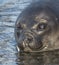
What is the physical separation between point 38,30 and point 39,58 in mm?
500

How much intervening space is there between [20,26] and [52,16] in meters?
0.59

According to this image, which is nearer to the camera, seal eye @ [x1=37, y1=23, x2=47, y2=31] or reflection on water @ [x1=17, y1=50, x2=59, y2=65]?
reflection on water @ [x1=17, y1=50, x2=59, y2=65]

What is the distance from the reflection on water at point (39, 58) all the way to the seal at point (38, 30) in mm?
86

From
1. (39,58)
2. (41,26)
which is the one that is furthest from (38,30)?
(39,58)

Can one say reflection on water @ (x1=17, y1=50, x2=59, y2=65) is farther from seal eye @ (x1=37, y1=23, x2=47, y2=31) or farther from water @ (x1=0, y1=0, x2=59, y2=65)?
seal eye @ (x1=37, y1=23, x2=47, y2=31)

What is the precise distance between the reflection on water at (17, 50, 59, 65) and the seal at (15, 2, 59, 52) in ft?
0.28

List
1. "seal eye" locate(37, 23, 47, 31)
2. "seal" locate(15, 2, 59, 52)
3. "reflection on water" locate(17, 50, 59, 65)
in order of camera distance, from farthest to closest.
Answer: "seal eye" locate(37, 23, 47, 31) → "seal" locate(15, 2, 59, 52) → "reflection on water" locate(17, 50, 59, 65)

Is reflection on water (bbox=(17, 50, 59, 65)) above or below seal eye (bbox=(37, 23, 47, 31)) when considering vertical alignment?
below

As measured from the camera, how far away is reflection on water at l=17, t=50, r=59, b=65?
228 inches

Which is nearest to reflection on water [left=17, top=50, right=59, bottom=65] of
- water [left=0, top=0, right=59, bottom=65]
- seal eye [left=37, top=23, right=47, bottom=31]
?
water [left=0, top=0, right=59, bottom=65]

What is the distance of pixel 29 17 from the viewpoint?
632 cm

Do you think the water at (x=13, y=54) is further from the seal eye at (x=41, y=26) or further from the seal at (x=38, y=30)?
the seal eye at (x=41, y=26)

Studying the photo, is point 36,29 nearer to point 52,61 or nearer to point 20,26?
point 20,26

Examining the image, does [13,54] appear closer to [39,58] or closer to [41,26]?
[39,58]
